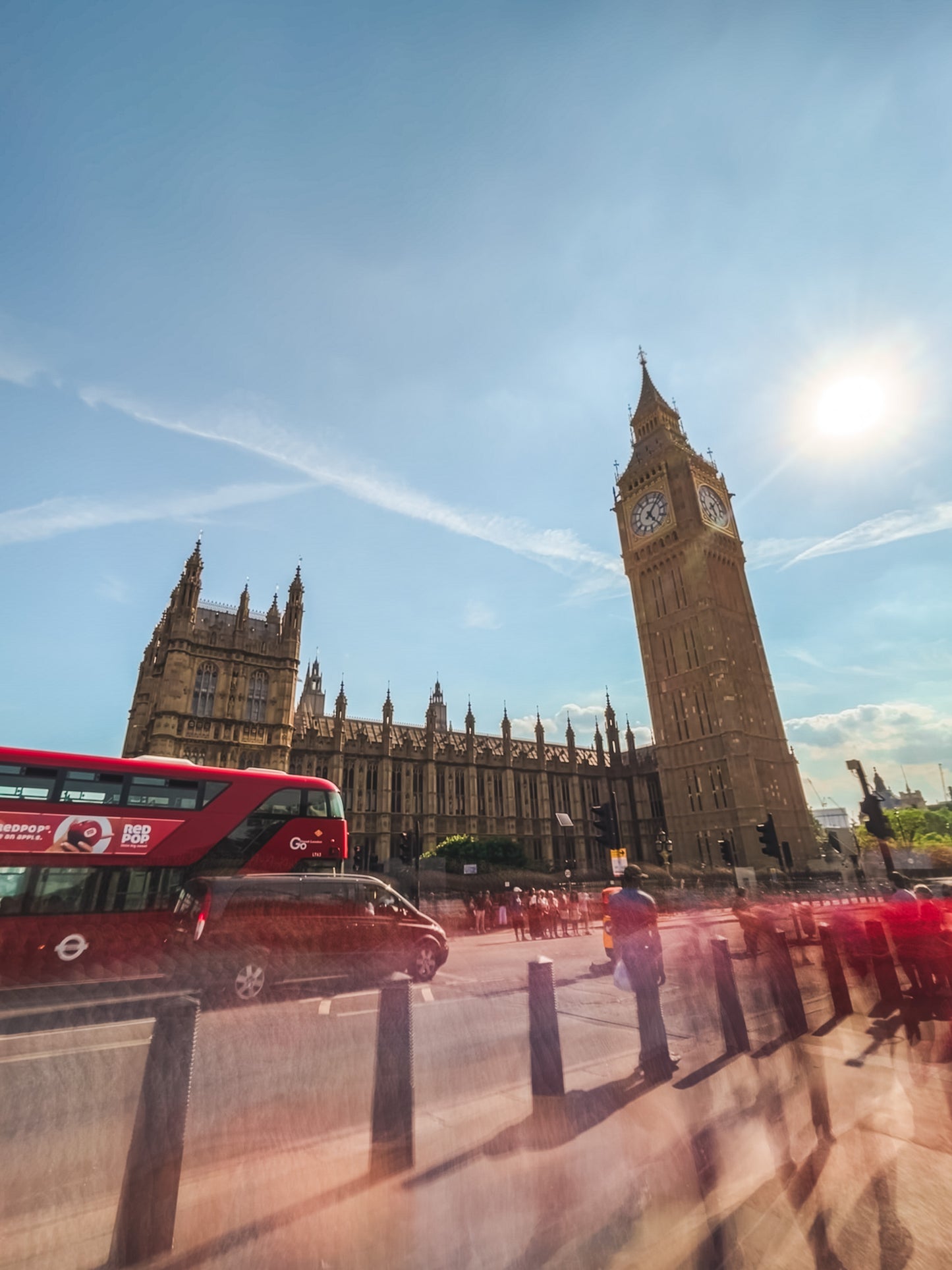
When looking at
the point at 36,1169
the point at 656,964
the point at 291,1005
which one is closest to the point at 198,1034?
the point at 291,1005

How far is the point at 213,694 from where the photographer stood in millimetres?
41250

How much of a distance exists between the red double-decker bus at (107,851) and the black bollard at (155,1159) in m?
9.87

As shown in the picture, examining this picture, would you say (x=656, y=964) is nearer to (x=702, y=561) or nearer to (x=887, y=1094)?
(x=887, y=1094)

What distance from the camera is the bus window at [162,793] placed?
11.8 metres

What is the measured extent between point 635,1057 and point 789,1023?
6.03 feet

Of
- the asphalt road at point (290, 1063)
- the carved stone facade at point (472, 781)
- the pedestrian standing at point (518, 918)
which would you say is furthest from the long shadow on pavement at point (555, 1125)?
the carved stone facade at point (472, 781)

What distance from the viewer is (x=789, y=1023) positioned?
6043 mm

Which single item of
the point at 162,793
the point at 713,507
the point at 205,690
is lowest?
the point at 162,793

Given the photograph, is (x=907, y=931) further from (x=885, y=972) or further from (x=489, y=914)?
(x=489, y=914)

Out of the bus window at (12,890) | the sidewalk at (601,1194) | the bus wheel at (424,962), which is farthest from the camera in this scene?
the bus window at (12,890)

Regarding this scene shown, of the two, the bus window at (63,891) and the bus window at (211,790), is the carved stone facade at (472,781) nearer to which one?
the bus window at (211,790)

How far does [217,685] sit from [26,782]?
106ft

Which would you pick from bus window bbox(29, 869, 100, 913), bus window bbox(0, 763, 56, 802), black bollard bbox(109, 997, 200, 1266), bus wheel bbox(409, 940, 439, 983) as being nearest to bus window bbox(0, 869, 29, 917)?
bus window bbox(29, 869, 100, 913)

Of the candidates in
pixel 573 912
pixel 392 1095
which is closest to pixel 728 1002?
pixel 392 1095
